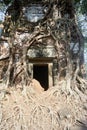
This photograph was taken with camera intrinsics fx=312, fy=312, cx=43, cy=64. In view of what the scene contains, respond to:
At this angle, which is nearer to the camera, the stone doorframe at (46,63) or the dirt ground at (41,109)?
the dirt ground at (41,109)

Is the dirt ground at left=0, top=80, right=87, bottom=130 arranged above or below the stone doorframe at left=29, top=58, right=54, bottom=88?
below

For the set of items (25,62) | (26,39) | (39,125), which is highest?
(26,39)

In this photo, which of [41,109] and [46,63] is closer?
[41,109]

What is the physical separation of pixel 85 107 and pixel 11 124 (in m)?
1.62

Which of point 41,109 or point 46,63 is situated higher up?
point 46,63

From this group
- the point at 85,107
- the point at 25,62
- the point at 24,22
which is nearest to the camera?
the point at 85,107

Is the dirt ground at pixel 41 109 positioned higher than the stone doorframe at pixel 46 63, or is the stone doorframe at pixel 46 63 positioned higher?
the stone doorframe at pixel 46 63

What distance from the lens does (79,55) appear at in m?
7.34

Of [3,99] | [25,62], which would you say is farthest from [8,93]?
[25,62]

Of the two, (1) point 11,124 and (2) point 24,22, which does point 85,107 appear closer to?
(1) point 11,124

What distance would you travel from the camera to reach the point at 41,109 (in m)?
6.33

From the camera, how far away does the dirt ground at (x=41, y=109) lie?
6.02 meters

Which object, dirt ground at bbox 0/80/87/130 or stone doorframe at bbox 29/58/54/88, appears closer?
dirt ground at bbox 0/80/87/130

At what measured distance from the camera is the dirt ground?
602cm
